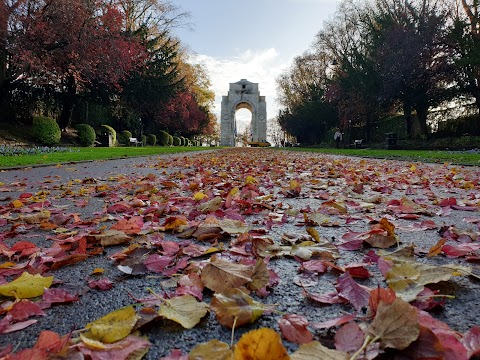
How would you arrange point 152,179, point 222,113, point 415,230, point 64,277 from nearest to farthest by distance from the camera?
point 64,277 < point 415,230 < point 152,179 < point 222,113

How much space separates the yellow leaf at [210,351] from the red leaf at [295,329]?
18 cm

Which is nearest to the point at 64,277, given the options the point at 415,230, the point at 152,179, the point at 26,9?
the point at 415,230

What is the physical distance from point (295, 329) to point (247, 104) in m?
57.5

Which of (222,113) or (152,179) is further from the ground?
(222,113)

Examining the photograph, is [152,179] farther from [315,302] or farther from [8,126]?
[8,126]

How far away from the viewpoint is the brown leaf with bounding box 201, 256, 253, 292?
1.09 meters

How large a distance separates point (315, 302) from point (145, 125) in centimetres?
3141

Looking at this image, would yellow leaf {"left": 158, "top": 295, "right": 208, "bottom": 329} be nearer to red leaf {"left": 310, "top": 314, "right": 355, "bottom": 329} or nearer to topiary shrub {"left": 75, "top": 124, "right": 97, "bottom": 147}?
red leaf {"left": 310, "top": 314, "right": 355, "bottom": 329}

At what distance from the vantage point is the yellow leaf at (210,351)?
2.47ft

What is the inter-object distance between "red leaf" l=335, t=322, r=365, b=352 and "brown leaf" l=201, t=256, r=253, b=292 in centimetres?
35

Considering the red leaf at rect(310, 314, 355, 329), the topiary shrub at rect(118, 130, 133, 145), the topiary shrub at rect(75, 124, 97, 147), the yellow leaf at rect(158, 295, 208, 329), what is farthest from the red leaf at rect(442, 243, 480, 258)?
the topiary shrub at rect(118, 130, 133, 145)

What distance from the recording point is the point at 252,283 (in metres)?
1.13

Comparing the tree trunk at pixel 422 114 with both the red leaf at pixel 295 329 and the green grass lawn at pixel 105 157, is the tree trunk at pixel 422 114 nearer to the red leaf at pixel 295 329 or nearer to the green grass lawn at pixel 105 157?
the green grass lawn at pixel 105 157

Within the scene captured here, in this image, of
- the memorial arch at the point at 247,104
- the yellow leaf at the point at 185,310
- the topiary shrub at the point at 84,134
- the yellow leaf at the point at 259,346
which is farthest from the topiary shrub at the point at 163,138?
the yellow leaf at the point at 259,346
